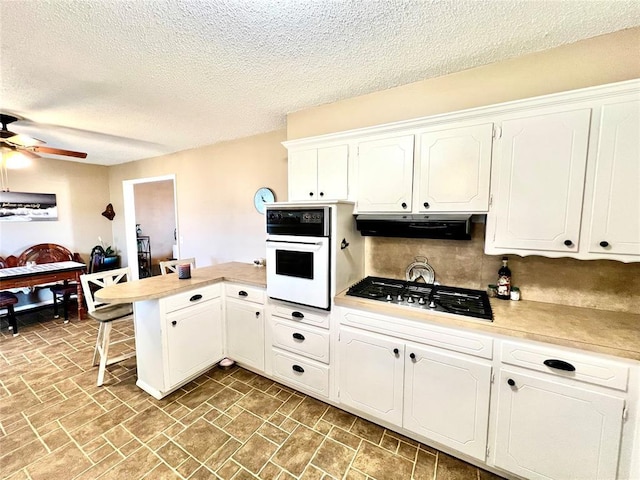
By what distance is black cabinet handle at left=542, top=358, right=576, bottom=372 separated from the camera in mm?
1303

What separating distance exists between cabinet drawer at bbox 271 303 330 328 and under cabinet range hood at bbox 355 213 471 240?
0.76 m

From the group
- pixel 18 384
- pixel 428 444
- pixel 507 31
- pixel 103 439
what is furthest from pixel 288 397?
pixel 507 31

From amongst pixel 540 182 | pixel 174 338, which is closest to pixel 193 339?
pixel 174 338

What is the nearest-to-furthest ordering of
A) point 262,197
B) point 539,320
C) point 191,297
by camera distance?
1. point 539,320
2. point 191,297
3. point 262,197

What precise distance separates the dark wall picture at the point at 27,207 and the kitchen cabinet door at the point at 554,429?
630cm

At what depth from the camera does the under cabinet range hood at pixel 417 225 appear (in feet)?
5.98

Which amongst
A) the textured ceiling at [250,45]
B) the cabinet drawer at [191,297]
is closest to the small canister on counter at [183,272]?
the cabinet drawer at [191,297]

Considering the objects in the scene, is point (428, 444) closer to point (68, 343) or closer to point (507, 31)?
point (507, 31)

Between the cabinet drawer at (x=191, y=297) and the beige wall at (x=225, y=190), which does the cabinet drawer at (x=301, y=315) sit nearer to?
the cabinet drawer at (x=191, y=297)

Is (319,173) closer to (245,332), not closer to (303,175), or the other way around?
(303,175)

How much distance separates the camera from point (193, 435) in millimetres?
1834

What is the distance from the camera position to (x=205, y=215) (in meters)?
3.79

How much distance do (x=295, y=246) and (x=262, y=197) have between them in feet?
4.41

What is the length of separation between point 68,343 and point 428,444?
3.92 m
